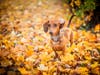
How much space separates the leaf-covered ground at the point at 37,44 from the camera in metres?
3.61

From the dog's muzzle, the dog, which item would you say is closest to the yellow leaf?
the dog

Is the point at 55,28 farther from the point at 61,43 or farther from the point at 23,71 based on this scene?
the point at 23,71

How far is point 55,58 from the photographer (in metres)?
3.82

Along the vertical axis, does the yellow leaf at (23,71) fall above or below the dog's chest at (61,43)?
below

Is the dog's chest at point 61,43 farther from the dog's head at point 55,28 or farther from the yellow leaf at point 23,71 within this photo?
the yellow leaf at point 23,71

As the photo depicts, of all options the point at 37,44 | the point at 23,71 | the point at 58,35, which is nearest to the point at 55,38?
the point at 58,35

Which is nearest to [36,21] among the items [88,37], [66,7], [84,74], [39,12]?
[39,12]

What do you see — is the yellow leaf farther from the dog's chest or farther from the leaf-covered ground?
the dog's chest

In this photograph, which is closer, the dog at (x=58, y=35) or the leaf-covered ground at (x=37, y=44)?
the leaf-covered ground at (x=37, y=44)

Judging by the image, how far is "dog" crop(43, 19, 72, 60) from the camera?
394 centimetres

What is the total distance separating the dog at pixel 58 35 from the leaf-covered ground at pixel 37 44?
10 centimetres

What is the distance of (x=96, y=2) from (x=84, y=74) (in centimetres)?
152

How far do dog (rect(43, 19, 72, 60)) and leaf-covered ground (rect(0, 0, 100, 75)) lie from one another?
98 mm

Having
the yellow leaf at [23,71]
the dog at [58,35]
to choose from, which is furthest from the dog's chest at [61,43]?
the yellow leaf at [23,71]
